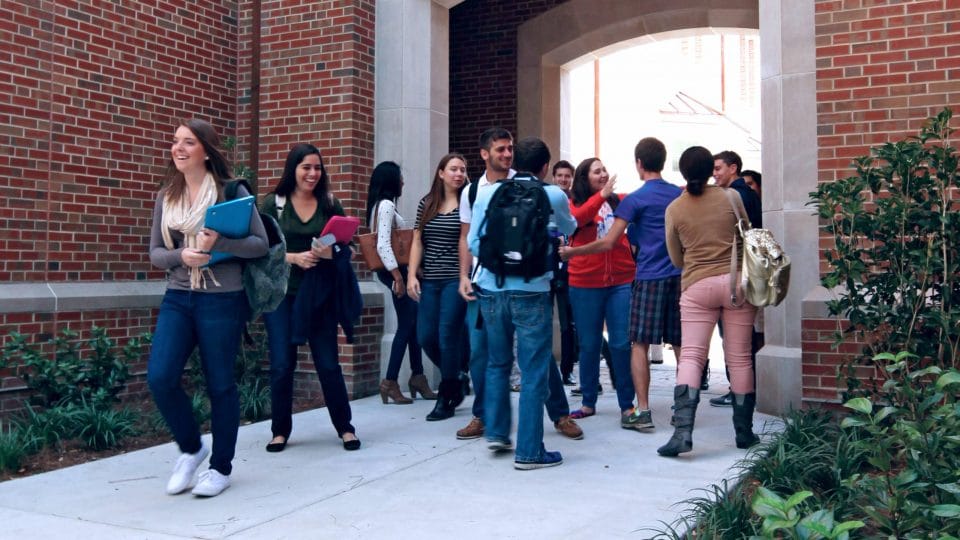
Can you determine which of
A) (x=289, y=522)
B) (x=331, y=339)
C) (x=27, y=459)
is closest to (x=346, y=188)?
(x=331, y=339)

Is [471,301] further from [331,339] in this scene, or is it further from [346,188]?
[346,188]

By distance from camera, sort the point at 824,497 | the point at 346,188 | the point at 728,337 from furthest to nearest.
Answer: the point at 346,188
the point at 728,337
the point at 824,497

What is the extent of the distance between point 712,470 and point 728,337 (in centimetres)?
81

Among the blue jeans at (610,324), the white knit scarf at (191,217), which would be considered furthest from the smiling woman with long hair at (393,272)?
the white knit scarf at (191,217)

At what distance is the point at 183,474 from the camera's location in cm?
468

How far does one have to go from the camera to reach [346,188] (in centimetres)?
772

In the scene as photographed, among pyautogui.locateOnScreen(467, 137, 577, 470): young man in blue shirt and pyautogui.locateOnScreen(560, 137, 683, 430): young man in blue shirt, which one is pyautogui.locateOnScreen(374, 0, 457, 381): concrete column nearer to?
pyautogui.locateOnScreen(560, 137, 683, 430): young man in blue shirt

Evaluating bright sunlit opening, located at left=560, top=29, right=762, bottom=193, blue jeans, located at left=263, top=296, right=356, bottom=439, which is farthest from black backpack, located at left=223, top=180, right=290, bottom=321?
bright sunlit opening, located at left=560, top=29, right=762, bottom=193

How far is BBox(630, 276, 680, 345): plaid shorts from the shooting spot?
5832 millimetres

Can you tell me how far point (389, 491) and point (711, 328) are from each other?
6.93 feet

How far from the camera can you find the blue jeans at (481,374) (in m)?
5.65

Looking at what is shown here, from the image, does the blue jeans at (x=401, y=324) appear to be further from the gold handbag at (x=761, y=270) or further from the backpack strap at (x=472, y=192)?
the gold handbag at (x=761, y=270)

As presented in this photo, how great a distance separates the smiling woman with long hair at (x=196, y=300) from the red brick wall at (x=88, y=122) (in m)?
2.42

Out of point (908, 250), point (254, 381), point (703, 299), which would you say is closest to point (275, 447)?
point (254, 381)
